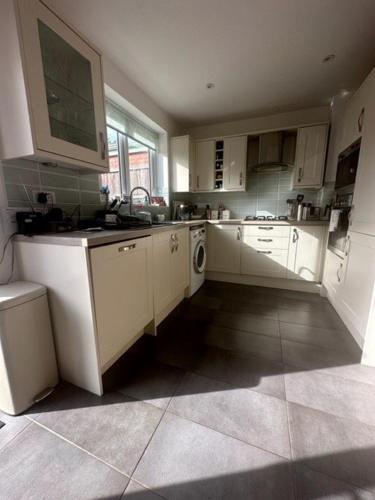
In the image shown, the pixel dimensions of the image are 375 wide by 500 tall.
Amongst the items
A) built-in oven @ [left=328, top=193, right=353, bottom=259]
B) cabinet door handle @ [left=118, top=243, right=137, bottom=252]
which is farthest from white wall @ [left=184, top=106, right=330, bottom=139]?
cabinet door handle @ [left=118, top=243, right=137, bottom=252]

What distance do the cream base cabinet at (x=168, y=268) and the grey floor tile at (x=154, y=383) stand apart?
446mm

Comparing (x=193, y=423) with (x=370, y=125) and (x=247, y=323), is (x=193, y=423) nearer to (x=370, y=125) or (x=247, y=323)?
(x=247, y=323)

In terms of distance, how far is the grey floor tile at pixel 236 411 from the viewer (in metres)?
0.99

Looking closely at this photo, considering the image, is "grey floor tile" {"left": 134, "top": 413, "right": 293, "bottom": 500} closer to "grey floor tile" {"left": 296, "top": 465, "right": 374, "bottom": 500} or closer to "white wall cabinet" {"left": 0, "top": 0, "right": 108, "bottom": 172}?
→ "grey floor tile" {"left": 296, "top": 465, "right": 374, "bottom": 500}

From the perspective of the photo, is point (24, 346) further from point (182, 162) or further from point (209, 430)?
point (182, 162)

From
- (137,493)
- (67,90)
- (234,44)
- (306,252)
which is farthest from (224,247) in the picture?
(137,493)

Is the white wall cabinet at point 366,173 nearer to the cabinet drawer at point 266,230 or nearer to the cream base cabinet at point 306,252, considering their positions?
the cream base cabinet at point 306,252

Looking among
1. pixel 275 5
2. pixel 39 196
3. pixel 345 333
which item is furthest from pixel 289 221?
pixel 39 196

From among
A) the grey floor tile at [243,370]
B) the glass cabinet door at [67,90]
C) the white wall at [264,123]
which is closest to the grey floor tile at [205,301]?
the grey floor tile at [243,370]

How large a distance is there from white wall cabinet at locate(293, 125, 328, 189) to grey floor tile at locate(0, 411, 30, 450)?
11.2ft

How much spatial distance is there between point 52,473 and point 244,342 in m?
1.35

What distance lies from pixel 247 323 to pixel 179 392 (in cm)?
99

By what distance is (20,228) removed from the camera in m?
1.25

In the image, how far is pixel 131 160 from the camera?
270 centimetres
